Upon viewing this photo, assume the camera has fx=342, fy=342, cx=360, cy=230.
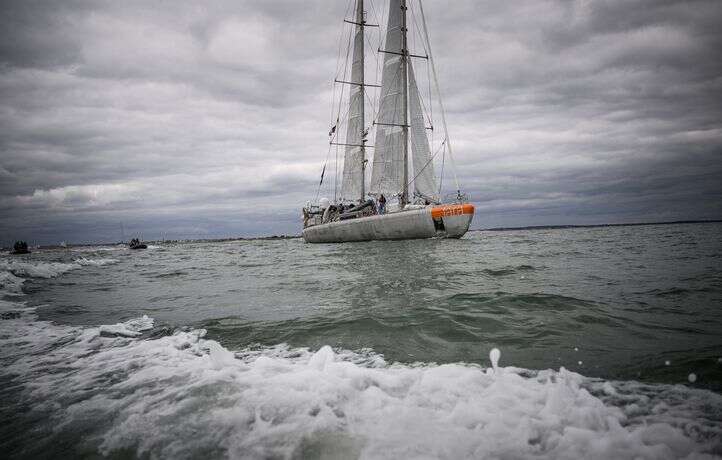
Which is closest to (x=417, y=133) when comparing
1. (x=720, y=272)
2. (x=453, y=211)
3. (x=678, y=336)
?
(x=453, y=211)

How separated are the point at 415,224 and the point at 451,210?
107 inches

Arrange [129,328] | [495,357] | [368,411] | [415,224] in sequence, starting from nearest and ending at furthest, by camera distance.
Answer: [368,411] < [495,357] < [129,328] < [415,224]

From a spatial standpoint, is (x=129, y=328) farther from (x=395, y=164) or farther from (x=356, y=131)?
(x=356, y=131)

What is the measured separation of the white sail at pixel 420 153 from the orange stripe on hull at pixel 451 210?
17.9 ft

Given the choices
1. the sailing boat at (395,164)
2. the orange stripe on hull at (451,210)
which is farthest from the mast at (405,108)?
the orange stripe on hull at (451,210)

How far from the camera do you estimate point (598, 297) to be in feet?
19.0

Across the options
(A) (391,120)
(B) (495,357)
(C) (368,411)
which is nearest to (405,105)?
(A) (391,120)

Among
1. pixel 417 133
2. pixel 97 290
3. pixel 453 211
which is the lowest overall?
pixel 97 290

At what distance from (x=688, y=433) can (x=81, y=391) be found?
4583 mm

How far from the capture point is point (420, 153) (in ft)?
95.9

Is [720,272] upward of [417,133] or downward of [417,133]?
downward

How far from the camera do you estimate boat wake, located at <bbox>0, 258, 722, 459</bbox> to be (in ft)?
6.70

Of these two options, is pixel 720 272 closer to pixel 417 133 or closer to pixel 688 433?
pixel 688 433

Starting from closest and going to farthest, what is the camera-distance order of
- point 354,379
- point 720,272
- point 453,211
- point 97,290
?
point 354,379, point 720,272, point 97,290, point 453,211
